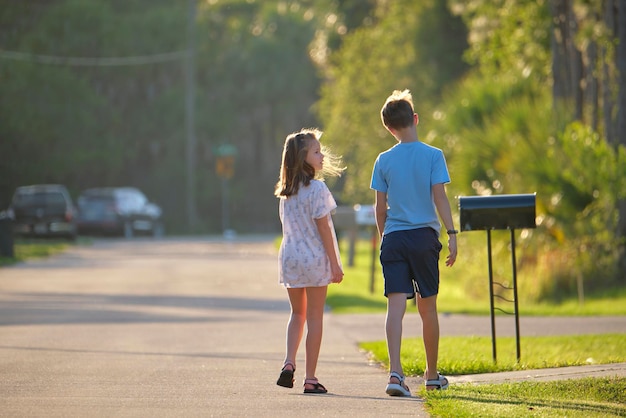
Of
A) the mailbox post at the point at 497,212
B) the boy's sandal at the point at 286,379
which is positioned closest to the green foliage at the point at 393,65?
the mailbox post at the point at 497,212

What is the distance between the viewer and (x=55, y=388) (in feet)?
31.6

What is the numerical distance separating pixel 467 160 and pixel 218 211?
117 ft

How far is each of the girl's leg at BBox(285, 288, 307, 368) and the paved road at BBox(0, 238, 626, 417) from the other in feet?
0.97

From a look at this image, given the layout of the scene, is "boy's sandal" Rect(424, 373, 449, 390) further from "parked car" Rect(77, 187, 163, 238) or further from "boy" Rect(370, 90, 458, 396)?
"parked car" Rect(77, 187, 163, 238)

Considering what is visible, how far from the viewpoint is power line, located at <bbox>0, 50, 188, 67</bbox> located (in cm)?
4931

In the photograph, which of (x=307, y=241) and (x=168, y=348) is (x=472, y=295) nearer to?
(x=168, y=348)

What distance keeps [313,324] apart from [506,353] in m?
3.76

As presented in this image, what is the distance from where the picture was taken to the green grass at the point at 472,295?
58.0 feet

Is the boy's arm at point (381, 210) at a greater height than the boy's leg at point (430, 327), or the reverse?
the boy's arm at point (381, 210)

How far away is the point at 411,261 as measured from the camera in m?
9.09

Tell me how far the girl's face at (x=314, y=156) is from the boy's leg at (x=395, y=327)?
1021 mm

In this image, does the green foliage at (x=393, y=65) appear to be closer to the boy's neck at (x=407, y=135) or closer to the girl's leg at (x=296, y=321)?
the girl's leg at (x=296, y=321)

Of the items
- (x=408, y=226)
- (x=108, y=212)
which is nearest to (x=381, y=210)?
(x=408, y=226)

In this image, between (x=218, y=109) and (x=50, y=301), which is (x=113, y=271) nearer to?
(x=50, y=301)
